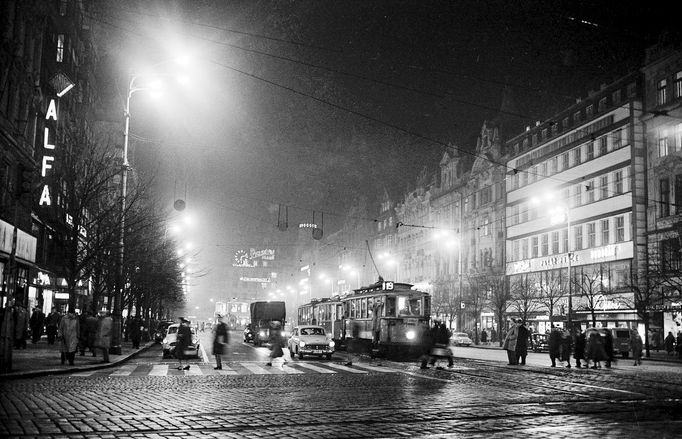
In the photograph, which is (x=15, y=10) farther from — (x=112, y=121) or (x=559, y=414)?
(x=112, y=121)

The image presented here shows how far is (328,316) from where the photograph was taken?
42469 millimetres

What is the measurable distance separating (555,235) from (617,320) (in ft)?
36.7

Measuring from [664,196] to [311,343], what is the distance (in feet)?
102

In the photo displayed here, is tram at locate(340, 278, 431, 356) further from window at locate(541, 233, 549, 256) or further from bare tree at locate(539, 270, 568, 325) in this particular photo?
window at locate(541, 233, 549, 256)

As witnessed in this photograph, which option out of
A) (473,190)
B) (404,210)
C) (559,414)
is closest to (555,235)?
(473,190)

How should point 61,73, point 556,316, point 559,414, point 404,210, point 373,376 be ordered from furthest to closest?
1. point 404,210
2. point 556,316
3. point 61,73
4. point 373,376
5. point 559,414

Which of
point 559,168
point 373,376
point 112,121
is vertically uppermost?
point 112,121

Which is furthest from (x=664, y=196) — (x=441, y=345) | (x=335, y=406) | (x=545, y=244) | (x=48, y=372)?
(x=48, y=372)

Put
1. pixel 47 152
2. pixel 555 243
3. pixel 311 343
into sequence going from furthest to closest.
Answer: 1. pixel 555 243
2. pixel 47 152
3. pixel 311 343

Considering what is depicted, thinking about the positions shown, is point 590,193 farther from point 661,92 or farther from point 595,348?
point 595,348

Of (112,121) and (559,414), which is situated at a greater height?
(112,121)

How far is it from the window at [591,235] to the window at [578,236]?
1026mm

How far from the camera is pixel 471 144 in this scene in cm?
8375

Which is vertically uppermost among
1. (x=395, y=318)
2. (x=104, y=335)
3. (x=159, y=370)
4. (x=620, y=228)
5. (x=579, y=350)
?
(x=620, y=228)
